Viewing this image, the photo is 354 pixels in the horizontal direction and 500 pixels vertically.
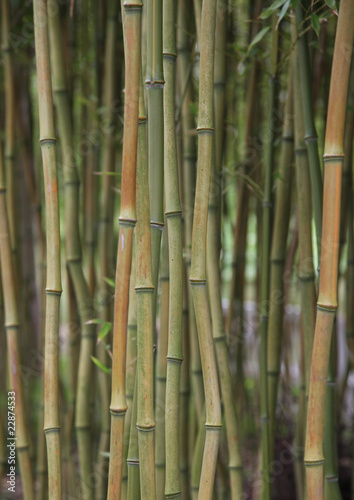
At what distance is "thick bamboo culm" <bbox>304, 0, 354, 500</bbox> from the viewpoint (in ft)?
1.84

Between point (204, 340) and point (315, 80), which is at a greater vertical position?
point (315, 80)

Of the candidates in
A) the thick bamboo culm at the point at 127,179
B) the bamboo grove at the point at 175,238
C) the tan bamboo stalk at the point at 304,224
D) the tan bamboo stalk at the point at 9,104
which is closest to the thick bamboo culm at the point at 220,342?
the bamboo grove at the point at 175,238

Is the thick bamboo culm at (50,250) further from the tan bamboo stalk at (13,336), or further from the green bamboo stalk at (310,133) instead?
the green bamboo stalk at (310,133)

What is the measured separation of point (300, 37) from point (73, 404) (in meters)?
0.89

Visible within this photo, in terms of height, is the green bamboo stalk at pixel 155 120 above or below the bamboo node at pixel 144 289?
above

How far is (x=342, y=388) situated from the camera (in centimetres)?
160

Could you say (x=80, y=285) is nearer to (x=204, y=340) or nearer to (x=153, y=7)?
(x=204, y=340)

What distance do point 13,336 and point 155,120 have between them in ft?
1.48

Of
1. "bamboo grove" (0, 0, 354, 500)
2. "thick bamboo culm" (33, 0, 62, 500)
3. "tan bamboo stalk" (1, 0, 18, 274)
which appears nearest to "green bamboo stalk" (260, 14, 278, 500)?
"bamboo grove" (0, 0, 354, 500)

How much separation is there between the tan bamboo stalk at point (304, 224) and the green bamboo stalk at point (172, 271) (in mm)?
222

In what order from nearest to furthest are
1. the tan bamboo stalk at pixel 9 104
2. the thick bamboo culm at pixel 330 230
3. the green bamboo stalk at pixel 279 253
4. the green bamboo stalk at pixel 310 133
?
the thick bamboo culm at pixel 330 230, the green bamboo stalk at pixel 310 133, the green bamboo stalk at pixel 279 253, the tan bamboo stalk at pixel 9 104

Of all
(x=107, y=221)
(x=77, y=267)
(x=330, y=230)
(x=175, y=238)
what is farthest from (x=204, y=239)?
(x=107, y=221)

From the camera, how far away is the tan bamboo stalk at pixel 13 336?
79cm

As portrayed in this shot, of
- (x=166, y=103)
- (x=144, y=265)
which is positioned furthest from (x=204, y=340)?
(x=166, y=103)
